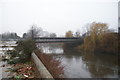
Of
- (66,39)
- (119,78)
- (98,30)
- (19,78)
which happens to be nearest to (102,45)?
(98,30)

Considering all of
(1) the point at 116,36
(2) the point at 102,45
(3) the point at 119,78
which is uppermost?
(1) the point at 116,36

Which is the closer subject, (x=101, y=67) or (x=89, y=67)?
(x=89, y=67)

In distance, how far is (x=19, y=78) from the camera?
4.30 metres

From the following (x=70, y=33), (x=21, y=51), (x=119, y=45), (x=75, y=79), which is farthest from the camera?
(x=70, y=33)

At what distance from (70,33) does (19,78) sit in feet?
149

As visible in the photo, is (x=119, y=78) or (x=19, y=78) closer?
(x=19, y=78)

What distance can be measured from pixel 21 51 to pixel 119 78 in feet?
26.8

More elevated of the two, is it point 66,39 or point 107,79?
point 66,39

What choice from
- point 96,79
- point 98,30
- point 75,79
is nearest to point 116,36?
point 98,30

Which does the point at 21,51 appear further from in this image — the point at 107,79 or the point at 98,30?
the point at 98,30

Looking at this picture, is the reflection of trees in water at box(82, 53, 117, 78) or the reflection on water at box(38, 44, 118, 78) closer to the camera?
the reflection on water at box(38, 44, 118, 78)

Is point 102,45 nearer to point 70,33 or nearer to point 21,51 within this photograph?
point 21,51

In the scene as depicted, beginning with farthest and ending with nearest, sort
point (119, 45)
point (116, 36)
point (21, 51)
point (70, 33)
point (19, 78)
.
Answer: point (70, 33)
point (116, 36)
point (119, 45)
point (21, 51)
point (19, 78)

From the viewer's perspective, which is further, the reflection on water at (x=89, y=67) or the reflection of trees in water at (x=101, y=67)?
the reflection of trees in water at (x=101, y=67)
